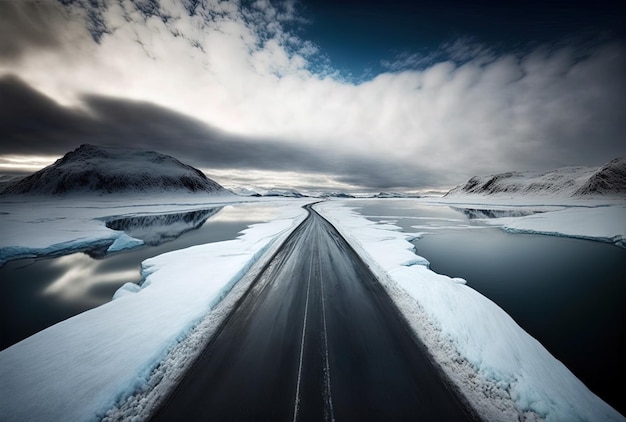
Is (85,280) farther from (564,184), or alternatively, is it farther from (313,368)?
(564,184)

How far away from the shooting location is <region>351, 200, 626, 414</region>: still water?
6199 millimetres

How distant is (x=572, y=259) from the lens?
51.5 ft

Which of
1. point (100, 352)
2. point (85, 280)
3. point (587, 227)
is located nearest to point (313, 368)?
point (100, 352)

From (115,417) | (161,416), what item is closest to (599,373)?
(161,416)

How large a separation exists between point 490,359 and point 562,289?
31.2 ft

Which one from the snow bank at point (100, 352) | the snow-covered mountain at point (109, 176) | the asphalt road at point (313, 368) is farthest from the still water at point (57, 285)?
the snow-covered mountain at point (109, 176)

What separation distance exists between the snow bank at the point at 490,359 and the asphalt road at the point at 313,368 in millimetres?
572

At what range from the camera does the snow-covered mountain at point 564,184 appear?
98500 millimetres

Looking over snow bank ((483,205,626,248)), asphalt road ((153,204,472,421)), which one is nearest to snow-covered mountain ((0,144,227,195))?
asphalt road ((153,204,472,421))

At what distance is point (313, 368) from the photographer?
4.99 meters

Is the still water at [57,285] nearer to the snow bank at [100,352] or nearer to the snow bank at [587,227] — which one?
the snow bank at [100,352]

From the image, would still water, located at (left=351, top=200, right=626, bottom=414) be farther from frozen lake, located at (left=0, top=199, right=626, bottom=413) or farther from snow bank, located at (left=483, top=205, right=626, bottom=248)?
snow bank, located at (left=483, top=205, right=626, bottom=248)

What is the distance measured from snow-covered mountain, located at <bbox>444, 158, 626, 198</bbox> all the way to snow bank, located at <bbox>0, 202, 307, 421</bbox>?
150m

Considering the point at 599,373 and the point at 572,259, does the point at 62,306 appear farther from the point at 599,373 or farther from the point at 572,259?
the point at 572,259
